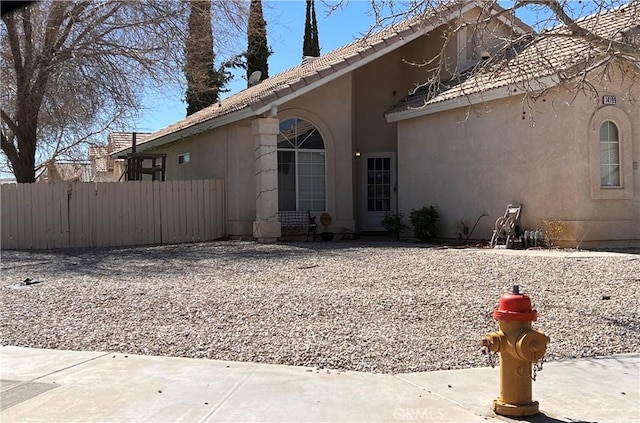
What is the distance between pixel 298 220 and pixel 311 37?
19842 millimetres

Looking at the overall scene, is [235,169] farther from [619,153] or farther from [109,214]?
[619,153]

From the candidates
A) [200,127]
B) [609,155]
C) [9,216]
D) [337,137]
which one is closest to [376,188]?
[337,137]

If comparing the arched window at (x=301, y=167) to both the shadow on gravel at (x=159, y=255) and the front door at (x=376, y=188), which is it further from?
the front door at (x=376, y=188)

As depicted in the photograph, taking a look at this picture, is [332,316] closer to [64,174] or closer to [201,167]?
[201,167]

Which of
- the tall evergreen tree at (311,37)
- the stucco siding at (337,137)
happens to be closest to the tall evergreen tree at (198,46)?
the stucco siding at (337,137)

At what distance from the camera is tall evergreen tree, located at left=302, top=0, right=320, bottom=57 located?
34.6m

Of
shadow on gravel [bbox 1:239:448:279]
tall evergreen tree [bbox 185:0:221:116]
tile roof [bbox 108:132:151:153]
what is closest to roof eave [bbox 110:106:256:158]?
tall evergreen tree [bbox 185:0:221:116]

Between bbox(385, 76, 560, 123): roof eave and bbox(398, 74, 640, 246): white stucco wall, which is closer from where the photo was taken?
bbox(385, 76, 560, 123): roof eave

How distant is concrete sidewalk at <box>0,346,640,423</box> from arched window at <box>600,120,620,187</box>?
26.4 ft

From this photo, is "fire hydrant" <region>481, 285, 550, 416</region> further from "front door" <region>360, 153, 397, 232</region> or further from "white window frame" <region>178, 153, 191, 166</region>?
"white window frame" <region>178, 153, 191, 166</region>

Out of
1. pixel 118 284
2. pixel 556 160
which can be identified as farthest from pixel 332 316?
pixel 556 160

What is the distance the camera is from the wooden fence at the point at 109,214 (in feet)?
54.1

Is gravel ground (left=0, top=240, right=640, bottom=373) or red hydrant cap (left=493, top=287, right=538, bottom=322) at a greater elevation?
red hydrant cap (left=493, top=287, right=538, bottom=322)

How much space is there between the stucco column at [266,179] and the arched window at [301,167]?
3.93ft
